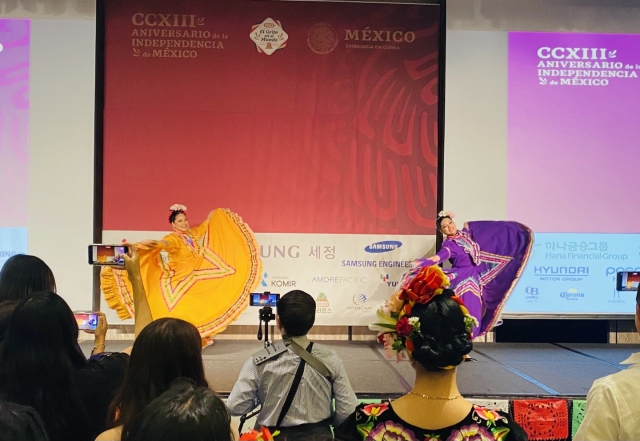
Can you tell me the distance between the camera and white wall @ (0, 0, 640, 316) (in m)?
5.07

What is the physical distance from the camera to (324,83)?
206 inches

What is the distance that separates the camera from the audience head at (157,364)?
4.32ft

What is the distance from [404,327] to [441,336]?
0.28ft

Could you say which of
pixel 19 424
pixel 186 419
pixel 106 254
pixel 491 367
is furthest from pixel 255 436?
pixel 491 367

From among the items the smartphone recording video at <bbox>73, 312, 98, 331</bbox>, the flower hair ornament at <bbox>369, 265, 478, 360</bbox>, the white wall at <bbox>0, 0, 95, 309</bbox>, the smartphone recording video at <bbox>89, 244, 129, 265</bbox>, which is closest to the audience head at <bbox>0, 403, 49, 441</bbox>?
the flower hair ornament at <bbox>369, 265, 478, 360</bbox>

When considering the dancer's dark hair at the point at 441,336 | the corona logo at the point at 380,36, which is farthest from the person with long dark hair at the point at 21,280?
the corona logo at the point at 380,36

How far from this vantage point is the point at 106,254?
2.80 metres

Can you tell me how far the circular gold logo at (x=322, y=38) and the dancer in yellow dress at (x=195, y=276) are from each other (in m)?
1.84

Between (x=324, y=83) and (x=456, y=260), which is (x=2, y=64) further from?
(x=456, y=260)

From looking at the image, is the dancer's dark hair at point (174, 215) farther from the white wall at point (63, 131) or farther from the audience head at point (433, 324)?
the audience head at point (433, 324)

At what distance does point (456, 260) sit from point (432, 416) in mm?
3503

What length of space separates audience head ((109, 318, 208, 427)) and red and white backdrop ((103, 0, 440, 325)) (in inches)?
148

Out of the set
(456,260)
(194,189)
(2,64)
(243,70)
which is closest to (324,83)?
(243,70)

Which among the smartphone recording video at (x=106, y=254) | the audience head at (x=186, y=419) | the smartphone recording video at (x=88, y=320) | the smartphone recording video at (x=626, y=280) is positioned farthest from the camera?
the smartphone recording video at (x=626, y=280)
